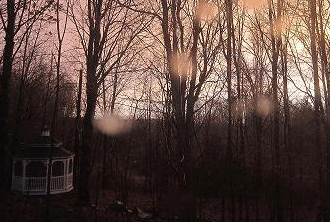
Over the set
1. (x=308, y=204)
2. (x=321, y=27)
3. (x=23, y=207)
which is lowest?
(x=308, y=204)

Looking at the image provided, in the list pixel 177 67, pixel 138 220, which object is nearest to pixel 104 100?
pixel 138 220

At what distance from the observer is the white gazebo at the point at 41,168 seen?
17.6 m

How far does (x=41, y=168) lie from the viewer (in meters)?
20.0

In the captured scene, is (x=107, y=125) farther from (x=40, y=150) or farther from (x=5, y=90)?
(x=5, y=90)

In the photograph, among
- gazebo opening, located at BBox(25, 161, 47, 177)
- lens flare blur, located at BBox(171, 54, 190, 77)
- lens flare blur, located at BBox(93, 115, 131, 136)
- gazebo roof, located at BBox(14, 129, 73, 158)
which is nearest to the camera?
lens flare blur, located at BBox(171, 54, 190, 77)

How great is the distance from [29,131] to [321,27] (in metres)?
23.0

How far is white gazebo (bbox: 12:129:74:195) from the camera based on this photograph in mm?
17594

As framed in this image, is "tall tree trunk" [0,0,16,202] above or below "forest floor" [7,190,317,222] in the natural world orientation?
above

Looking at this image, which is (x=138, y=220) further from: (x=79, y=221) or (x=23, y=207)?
(x=23, y=207)

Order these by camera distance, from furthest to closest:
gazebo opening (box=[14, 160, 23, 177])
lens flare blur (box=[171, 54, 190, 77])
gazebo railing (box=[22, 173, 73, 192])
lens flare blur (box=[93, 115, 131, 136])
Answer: lens flare blur (box=[93, 115, 131, 136]) → gazebo opening (box=[14, 160, 23, 177]) → gazebo railing (box=[22, 173, 73, 192]) → lens flare blur (box=[171, 54, 190, 77])

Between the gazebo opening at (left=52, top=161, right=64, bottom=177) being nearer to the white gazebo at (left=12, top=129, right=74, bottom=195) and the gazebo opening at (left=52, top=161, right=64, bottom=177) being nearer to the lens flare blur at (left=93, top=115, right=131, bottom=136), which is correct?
the white gazebo at (left=12, top=129, right=74, bottom=195)

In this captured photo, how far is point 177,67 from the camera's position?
9273 millimetres

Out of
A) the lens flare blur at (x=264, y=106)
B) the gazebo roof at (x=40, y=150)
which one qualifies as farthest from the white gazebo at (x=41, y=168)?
the lens flare blur at (x=264, y=106)

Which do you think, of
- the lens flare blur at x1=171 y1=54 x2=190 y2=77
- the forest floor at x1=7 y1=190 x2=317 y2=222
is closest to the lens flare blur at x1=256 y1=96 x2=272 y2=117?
the forest floor at x1=7 y1=190 x2=317 y2=222
